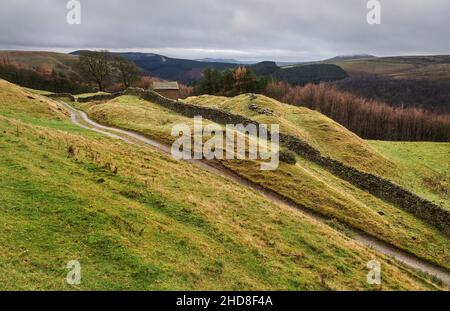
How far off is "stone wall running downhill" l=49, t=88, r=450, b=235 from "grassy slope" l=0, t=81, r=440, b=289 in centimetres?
1258

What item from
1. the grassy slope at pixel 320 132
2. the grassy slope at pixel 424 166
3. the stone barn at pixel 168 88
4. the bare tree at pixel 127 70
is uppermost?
the bare tree at pixel 127 70

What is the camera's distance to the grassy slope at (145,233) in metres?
15.0

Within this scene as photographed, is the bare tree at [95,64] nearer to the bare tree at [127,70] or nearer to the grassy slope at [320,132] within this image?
the bare tree at [127,70]

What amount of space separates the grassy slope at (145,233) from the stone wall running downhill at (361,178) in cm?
1258

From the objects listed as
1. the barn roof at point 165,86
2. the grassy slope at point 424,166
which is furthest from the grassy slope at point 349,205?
the barn roof at point 165,86

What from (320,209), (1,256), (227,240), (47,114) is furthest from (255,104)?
(1,256)

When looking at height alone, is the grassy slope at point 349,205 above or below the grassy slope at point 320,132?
below

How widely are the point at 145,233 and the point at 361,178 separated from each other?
88.3ft

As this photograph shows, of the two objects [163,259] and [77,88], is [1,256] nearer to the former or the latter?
[163,259]

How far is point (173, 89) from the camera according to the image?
358 ft

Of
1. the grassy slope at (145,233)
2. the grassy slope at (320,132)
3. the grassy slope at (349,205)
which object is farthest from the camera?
the grassy slope at (320,132)

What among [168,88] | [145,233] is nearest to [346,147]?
[145,233]

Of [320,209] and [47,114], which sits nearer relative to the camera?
[320,209]
